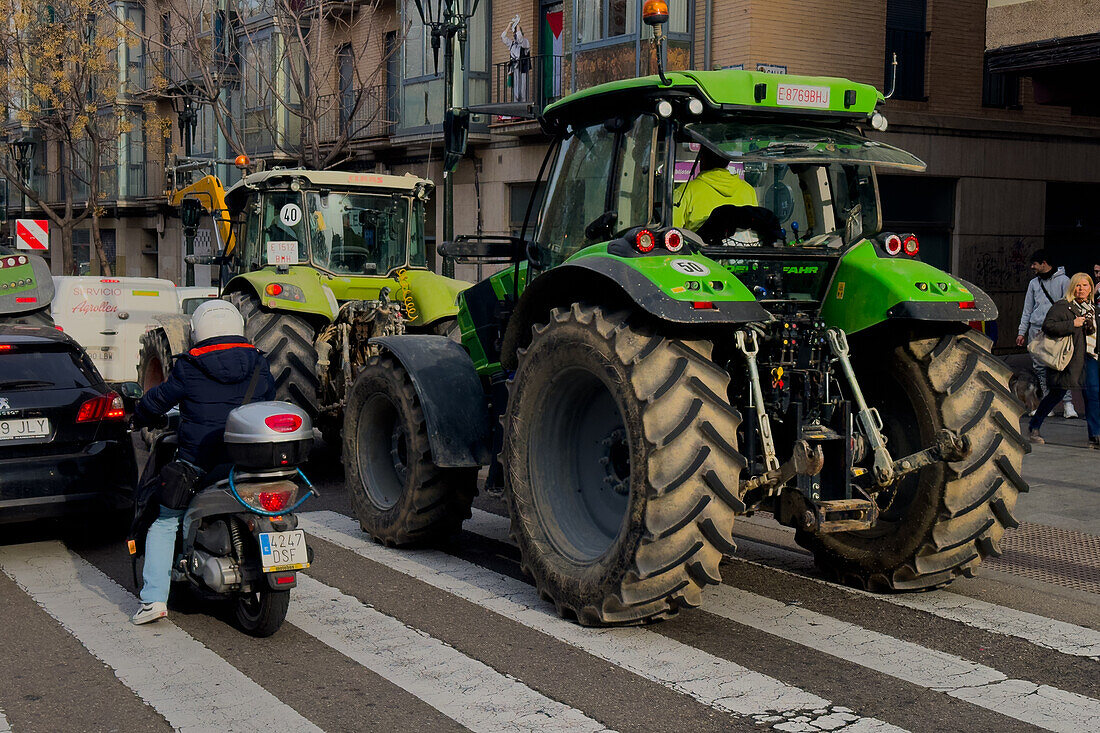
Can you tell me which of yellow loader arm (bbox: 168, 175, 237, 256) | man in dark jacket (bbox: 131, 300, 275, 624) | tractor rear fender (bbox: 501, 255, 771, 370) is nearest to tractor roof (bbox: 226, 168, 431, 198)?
yellow loader arm (bbox: 168, 175, 237, 256)

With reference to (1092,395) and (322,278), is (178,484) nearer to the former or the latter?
(322,278)

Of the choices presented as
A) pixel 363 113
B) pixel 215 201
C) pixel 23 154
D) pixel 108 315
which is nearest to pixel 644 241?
pixel 215 201

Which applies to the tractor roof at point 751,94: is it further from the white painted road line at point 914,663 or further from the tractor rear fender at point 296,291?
the tractor rear fender at point 296,291

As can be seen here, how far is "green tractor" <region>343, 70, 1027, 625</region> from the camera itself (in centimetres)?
592

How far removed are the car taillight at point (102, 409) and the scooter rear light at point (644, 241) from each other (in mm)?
3686

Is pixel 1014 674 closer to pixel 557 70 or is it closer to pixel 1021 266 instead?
pixel 1021 266

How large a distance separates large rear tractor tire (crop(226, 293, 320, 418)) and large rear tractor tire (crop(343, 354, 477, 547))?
2210 millimetres

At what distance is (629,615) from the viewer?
20.0 ft

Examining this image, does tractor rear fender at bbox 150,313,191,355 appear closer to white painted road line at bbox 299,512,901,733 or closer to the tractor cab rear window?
white painted road line at bbox 299,512,901,733

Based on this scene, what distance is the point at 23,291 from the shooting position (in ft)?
43.0

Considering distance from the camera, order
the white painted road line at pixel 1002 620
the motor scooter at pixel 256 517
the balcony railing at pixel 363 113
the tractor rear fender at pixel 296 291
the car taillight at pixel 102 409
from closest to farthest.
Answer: the motor scooter at pixel 256 517
the white painted road line at pixel 1002 620
the car taillight at pixel 102 409
the tractor rear fender at pixel 296 291
the balcony railing at pixel 363 113

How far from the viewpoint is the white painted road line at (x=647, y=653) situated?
5.12 meters

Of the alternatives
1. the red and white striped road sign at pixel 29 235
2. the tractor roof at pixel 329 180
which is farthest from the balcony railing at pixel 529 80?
the tractor roof at pixel 329 180

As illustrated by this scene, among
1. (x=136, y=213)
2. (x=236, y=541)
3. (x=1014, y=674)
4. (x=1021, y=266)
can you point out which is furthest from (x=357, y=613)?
(x=136, y=213)
